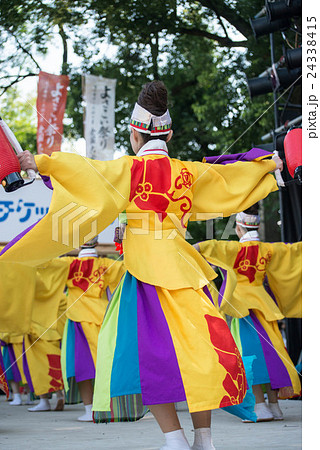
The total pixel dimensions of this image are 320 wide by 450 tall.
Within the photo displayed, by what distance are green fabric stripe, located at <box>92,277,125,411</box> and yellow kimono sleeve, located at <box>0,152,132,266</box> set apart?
0.34 metres

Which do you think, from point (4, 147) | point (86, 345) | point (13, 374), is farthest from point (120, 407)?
point (13, 374)

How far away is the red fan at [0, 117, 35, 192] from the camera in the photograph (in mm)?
2219

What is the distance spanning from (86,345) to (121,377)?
268cm

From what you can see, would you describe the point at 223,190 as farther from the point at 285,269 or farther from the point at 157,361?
the point at 285,269

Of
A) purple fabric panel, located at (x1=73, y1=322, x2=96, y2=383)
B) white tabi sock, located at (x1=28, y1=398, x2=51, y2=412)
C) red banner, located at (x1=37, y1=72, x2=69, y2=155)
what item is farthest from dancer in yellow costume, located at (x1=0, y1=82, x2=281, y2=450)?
red banner, located at (x1=37, y1=72, x2=69, y2=155)

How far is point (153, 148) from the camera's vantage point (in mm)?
2588

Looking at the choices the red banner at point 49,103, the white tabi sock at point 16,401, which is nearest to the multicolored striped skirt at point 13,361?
the white tabi sock at point 16,401

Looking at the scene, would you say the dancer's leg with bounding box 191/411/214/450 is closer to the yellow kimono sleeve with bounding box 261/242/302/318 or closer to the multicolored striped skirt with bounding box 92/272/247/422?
the multicolored striped skirt with bounding box 92/272/247/422

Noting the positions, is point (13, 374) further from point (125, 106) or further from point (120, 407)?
point (125, 106)

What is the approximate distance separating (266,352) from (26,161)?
276cm

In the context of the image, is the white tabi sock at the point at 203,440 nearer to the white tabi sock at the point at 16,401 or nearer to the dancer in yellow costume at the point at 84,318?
the dancer in yellow costume at the point at 84,318

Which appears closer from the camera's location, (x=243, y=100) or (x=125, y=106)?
(x=243, y=100)

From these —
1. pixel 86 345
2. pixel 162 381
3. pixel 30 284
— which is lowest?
pixel 86 345

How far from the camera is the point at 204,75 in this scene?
9.30 metres
